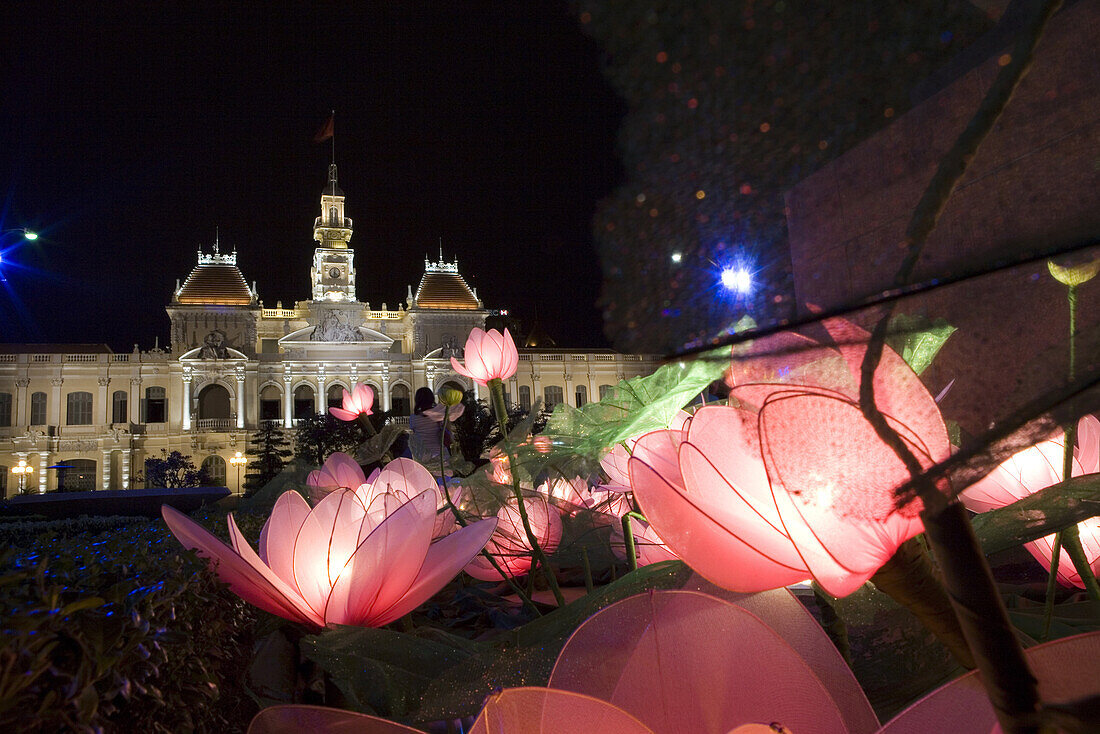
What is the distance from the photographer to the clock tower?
24.2m

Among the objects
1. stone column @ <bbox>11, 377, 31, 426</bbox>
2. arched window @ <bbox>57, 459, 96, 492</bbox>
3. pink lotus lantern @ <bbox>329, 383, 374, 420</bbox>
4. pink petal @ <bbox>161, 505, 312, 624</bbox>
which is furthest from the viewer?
stone column @ <bbox>11, 377, 31, 426</bbox>

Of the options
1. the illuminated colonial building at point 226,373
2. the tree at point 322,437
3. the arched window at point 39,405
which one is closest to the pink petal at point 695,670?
the tree at point 322,437

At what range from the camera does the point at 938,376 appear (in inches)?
10.2

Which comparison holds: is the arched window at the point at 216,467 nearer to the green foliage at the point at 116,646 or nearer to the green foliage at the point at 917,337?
the green foliage at the point at 116,646

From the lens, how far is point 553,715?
0.34 m

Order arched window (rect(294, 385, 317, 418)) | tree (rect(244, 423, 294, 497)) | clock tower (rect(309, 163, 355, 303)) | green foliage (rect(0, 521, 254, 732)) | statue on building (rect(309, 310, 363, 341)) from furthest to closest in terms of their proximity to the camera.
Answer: clock tower (rect(309, 163, 355, 303)) < statue on building (rect(309, 310, 363, 341)) < arched window (rect(294, 385, 317, 418)) < tree (rect(244, 423, 294, 497)) < green foliage (rect(0, 521, 254, 732))

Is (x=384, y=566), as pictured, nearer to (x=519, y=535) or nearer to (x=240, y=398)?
(x=519, y=535)

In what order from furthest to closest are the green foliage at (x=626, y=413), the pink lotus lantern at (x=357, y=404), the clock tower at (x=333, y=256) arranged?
the clock tower at (x=333, y=256) → the pink lotus lantern at (x=357, y=404) → the green foliage at (x=626, y=413)

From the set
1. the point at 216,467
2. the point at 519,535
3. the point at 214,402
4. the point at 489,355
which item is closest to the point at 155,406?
the point at 214,402

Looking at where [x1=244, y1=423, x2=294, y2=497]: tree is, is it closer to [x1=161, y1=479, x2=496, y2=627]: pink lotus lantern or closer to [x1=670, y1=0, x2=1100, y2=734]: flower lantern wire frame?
[x1=161, y1=479, x2=496, y2=627]: pink lotus lantern

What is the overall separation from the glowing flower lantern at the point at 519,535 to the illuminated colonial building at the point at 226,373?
58.2ft

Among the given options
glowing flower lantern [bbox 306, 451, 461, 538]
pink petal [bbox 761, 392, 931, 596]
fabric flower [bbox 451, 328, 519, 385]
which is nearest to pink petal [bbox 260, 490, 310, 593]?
glowing flower lantern [bbox 306, 451, 461, 538]

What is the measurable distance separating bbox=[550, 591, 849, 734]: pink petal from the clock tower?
24.3 m

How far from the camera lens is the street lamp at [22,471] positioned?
1953cm
